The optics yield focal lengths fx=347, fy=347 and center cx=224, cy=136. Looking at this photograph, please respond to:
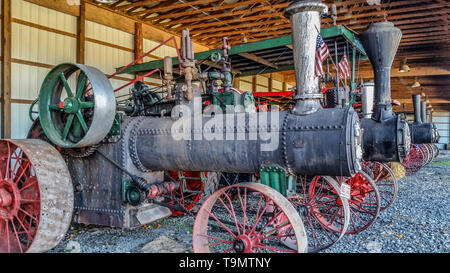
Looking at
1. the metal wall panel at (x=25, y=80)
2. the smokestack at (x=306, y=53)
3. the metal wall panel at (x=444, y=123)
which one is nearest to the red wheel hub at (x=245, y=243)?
the smokestack at (x=306, y=53)

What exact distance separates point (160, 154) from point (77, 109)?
907 millimetres

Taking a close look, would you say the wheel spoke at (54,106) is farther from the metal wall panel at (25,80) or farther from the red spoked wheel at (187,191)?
the metal wall panel at (25,80)

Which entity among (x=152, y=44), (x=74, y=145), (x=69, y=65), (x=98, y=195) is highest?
(x=152, y=44)

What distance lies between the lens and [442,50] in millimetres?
11633

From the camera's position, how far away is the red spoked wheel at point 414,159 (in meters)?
10.5

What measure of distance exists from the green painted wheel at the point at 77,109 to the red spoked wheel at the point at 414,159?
9.76 meters

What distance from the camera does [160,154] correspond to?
3365 millimetres

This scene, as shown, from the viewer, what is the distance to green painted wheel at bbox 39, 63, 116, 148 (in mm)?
3180

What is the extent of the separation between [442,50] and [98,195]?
1227cm

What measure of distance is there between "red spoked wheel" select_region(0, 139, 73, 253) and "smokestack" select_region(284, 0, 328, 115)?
7.34 feet

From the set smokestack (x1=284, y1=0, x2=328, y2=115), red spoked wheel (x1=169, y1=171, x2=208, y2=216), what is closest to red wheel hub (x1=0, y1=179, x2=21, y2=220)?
red spoked wheel (x1=169, y1=171, x2=208, y2=216)

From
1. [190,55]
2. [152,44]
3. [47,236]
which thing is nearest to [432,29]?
[152,44]

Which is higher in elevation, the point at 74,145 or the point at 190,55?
the point at 190,55
